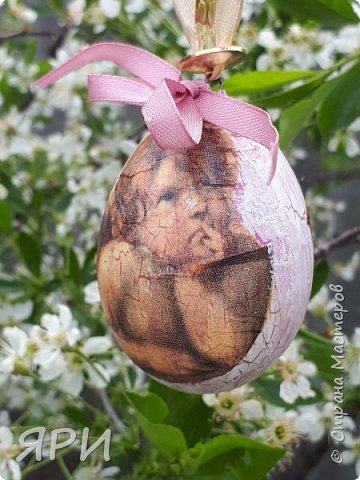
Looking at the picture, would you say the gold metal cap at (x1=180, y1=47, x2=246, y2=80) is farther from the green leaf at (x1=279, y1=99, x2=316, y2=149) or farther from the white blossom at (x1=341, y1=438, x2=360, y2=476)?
the white blossom at (x1=341, y1=438, x2=360, y2=476)

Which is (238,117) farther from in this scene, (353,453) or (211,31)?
(353,453)

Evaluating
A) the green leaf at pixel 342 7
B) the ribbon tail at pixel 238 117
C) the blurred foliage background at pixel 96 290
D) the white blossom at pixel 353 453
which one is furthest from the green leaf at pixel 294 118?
the white blossom at pixel 353 453

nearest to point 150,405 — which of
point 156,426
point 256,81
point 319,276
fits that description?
point 156,426

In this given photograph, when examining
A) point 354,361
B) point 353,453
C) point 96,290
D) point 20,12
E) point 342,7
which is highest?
point 342,7

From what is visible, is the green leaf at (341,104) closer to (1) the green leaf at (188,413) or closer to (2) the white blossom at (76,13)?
(1) the green leaf at (188,413)

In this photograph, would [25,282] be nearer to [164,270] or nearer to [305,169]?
[164,270]
